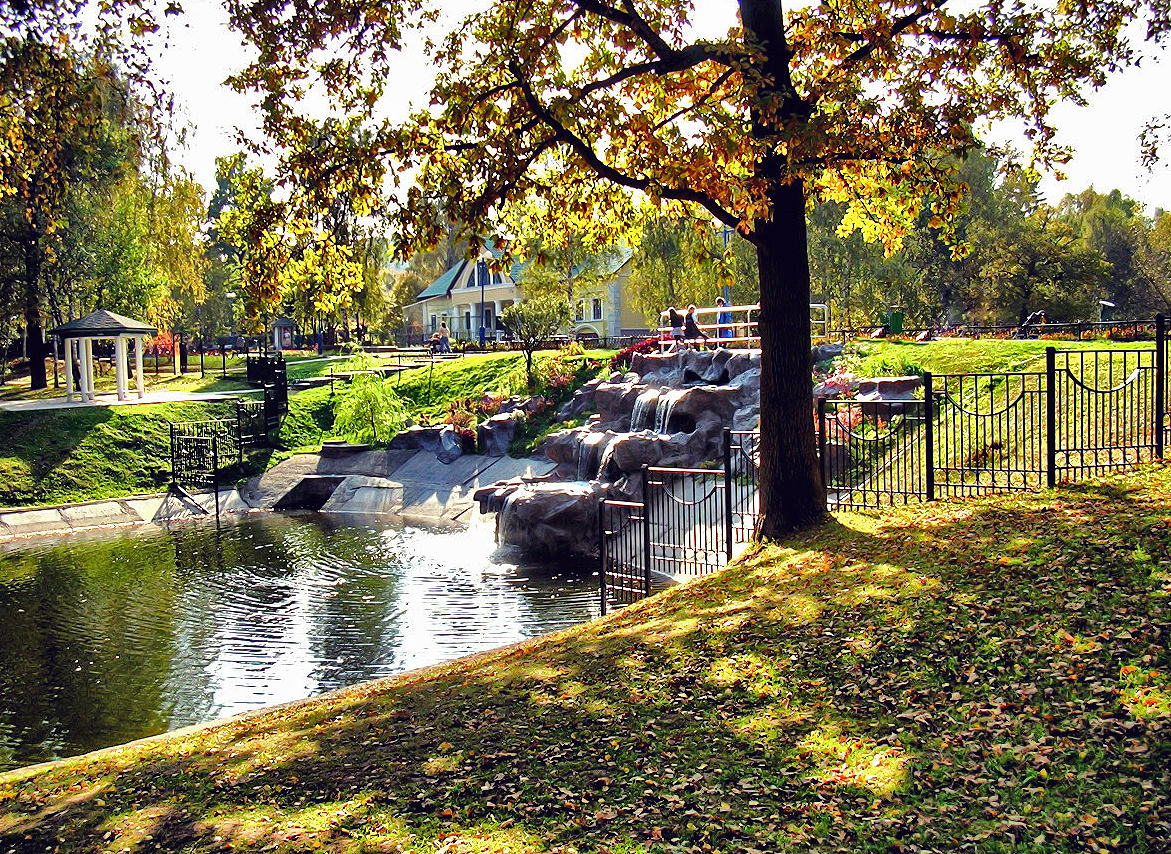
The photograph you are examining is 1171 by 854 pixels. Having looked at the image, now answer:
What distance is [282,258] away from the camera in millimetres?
13430

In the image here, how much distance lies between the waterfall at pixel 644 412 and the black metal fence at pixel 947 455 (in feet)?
9.52

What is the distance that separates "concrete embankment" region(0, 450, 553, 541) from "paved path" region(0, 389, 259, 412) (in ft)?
22.9

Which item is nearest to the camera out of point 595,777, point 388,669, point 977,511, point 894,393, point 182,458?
point 595,777

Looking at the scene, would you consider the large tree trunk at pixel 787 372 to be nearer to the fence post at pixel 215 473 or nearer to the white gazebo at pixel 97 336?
the fence post at pixel 215 473

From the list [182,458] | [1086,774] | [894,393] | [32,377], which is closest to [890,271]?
[894,393]

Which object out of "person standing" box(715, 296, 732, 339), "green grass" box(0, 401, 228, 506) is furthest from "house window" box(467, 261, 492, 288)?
"green grass" box(0, 401, 228, 506)

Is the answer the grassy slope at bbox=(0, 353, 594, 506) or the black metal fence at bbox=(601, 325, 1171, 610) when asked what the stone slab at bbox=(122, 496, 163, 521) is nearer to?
the grassy slope at bbox=(0, 353, 594, 506)

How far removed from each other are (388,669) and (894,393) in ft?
43.1

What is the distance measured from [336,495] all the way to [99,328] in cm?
1162

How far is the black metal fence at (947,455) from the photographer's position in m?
13.0

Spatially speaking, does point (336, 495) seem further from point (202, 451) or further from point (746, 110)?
point (746, 110)

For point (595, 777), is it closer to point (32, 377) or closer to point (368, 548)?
point (368, 548)

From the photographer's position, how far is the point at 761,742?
21.4ft

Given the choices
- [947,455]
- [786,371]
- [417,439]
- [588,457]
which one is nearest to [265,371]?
[417,439]
